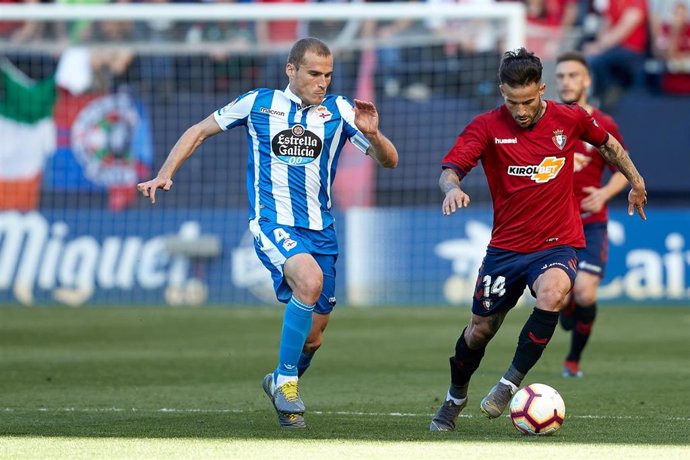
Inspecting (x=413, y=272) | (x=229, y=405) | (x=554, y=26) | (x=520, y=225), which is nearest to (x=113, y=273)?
(x=413, y=272)

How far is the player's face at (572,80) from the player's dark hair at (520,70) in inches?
131

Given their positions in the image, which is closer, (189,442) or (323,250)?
(189,442)

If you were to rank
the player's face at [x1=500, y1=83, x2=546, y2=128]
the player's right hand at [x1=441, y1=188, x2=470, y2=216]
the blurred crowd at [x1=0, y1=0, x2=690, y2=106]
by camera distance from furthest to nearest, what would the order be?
the blurred crowd at [x1=0, y1=0, x2=690, y2=106]
the player's face at [x1=500, y1=83, x2=546, y2=128]
the player's right hand at [x1=441, y1=188, x2=470, y2=216]

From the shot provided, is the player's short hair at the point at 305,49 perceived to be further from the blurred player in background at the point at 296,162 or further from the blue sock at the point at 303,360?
the blue sock at the point at 303,360

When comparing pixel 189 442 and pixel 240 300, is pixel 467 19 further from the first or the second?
pixel 189 442

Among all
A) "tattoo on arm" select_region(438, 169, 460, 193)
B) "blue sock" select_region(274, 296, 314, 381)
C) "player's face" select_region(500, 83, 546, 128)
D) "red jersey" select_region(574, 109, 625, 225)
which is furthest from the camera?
"red jersey" select_region(574, 109, 625, 225)

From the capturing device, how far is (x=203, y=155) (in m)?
18.8

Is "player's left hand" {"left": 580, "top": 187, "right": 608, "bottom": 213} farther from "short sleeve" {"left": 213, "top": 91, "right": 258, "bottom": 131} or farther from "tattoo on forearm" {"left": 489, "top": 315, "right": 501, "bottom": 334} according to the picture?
"short sleeve" {"left": 213, "top": 91, "right": 258, "bottom": 131}

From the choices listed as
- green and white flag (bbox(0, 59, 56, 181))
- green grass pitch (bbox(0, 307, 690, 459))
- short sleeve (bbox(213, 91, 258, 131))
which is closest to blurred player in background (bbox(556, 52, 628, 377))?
green grass pitch (bbox(0, 307, 690, 459))

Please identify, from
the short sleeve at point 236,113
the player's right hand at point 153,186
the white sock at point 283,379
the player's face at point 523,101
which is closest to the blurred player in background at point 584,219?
the player's face at point 523,101

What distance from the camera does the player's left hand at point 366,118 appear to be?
300 inches

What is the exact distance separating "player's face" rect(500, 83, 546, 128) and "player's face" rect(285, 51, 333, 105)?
107 centimetres

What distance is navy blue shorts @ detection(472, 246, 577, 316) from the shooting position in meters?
7.58

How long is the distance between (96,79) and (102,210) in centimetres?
191
